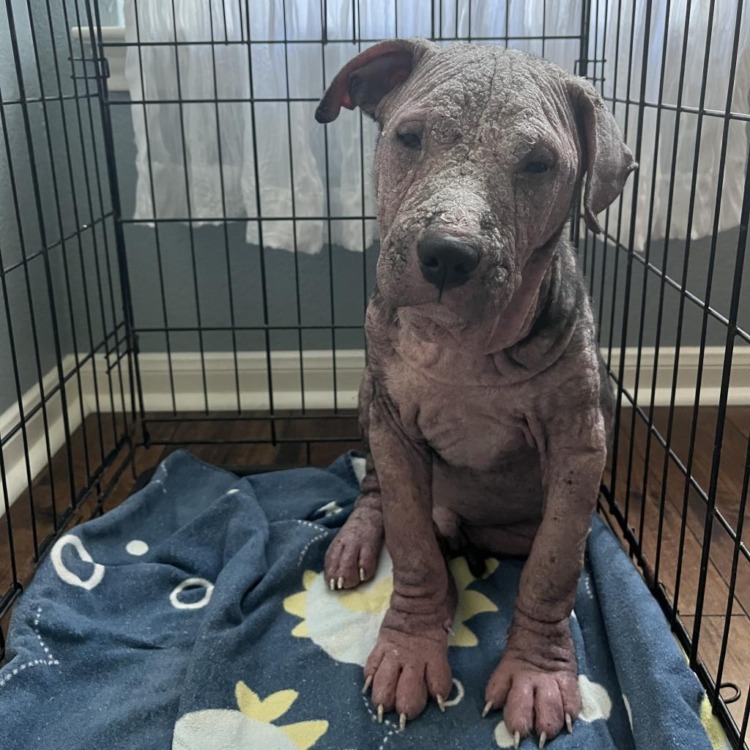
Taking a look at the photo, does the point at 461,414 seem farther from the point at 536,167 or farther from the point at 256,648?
the point at 256,648

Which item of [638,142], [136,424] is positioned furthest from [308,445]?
[638,142]

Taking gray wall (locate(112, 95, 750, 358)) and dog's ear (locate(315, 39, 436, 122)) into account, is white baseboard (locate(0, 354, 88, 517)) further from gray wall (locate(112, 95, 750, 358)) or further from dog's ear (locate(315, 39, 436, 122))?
dog's ear (locate(315, 39, 436, 122))

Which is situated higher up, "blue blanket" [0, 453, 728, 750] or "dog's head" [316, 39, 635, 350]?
"dog's head" [316, 39, 635, 350]

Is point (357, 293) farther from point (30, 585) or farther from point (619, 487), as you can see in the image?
point (30, 585)

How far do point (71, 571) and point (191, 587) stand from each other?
0.22 metres

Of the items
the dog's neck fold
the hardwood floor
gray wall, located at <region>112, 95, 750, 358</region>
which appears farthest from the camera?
gray wall, located at <region>112, 95, 750, 358</region>

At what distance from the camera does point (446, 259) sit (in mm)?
933

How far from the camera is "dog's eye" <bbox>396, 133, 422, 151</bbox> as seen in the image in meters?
1.04

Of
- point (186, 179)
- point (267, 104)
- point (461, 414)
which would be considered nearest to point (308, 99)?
point (267, 104)

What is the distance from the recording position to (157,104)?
80.7 inches

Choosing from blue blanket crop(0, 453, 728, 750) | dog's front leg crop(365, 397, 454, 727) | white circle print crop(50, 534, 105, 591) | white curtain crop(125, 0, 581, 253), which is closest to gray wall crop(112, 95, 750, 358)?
white curtain crop(125, 0, 581, 253)

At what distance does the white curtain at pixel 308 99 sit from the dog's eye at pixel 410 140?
889 mm

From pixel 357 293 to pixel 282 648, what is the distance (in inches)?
47.9

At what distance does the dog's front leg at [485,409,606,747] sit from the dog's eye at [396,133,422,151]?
0.48 metres
